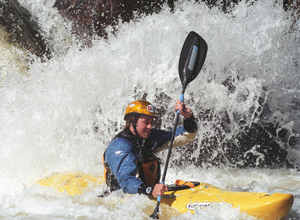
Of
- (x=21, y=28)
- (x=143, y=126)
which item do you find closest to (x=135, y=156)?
(x=143, y=126)

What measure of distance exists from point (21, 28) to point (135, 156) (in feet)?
15.1

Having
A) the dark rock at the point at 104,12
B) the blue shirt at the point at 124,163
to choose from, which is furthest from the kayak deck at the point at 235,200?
the dark rock at the point at 104,12

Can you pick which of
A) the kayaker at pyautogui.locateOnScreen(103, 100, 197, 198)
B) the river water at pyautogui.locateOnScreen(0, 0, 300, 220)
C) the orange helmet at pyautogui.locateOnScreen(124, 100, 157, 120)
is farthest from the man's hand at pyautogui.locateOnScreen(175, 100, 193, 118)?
the river water at pyautogui.locateOnScreen(0, 0, 300, 220)

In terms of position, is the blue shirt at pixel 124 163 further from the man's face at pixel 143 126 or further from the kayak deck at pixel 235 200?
the kayak deck at pixel 235 200

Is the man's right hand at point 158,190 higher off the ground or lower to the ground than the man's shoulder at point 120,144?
lower

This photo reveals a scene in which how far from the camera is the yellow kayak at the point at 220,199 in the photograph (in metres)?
2.04

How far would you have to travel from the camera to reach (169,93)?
4383 millimetres

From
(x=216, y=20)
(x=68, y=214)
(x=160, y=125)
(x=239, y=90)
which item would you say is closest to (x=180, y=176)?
(x=160, y=125)

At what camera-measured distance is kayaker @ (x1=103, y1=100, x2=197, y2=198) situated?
85.4 inches

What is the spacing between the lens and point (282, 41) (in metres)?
4.42

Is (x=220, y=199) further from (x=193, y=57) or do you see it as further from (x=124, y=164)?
(x=193, y=57)

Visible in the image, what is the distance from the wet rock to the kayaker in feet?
13.5

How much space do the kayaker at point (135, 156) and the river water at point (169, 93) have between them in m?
1.64

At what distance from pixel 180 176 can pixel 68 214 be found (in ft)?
7.08
